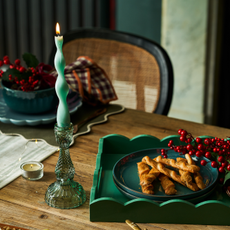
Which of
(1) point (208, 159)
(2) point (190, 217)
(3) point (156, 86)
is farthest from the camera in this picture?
(3) point (156, 86)

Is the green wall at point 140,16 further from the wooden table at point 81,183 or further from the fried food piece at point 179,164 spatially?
the fried food piece at point 179,164

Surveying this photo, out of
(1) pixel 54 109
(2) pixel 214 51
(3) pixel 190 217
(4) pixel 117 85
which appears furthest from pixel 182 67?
(3) pixel 190 217

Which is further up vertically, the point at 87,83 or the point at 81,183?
the point at 87,83

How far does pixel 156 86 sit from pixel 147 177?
33.9 inches

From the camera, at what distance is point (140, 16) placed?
263 centimetres

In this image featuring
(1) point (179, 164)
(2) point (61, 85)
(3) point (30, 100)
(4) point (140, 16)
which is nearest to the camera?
(2) point (61, 85)

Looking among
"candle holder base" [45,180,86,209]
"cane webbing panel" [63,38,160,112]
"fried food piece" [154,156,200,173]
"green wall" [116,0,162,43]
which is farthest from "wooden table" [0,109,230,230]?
"green wall" [116,0,162,43]

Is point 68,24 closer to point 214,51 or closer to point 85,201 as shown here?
point 214,51

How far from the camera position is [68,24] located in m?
2.79

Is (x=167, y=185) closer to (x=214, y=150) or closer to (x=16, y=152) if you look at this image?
(x=214, y=150)

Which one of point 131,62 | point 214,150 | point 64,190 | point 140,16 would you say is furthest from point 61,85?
point 140,16

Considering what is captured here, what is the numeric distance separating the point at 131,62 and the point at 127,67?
4 centimetres

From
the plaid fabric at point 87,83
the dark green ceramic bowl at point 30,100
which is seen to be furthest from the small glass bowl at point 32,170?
the plaid fabric at point 87,83

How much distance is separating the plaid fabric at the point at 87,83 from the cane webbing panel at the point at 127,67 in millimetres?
301
